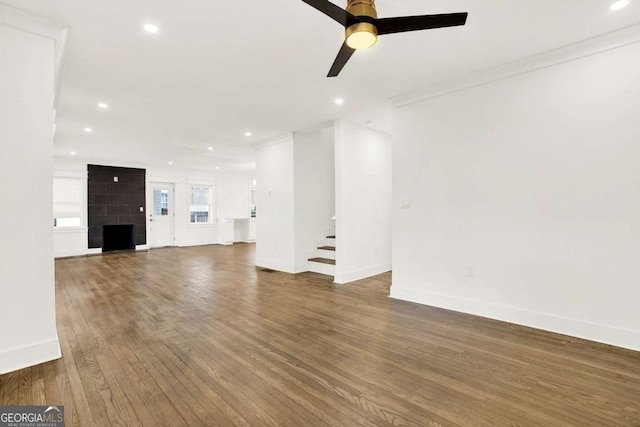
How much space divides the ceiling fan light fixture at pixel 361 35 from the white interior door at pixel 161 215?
31.1 ft

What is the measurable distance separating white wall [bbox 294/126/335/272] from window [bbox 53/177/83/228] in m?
6.69

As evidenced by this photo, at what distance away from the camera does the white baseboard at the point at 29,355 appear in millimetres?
2152

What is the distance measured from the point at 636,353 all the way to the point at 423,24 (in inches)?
120

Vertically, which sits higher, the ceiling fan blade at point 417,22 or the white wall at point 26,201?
the ceiling fan blade at point 417,22

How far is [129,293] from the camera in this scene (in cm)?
432

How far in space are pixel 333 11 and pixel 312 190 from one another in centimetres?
431

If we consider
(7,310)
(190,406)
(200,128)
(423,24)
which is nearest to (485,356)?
(190,406)

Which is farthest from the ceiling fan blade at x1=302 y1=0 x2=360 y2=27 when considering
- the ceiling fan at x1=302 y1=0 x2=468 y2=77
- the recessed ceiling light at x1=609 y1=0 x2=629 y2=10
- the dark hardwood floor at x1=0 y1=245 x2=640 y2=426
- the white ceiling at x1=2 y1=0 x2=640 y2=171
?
the dark hardwood floor at x1=0 y1=245 x2=640 y2=426

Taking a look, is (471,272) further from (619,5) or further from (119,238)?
(119,238)

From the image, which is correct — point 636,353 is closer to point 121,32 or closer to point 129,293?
point 121,32

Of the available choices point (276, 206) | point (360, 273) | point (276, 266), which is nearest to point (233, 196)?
point (276, 206)

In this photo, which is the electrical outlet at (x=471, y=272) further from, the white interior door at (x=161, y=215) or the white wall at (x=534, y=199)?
the white interior door at (x=161, y=215)

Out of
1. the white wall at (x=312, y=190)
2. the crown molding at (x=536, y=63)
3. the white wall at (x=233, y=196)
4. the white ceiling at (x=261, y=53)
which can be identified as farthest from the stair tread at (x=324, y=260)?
the white wall at (x=233, y=196)

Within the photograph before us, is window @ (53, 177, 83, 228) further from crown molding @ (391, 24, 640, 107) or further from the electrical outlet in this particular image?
the electrical outlet
